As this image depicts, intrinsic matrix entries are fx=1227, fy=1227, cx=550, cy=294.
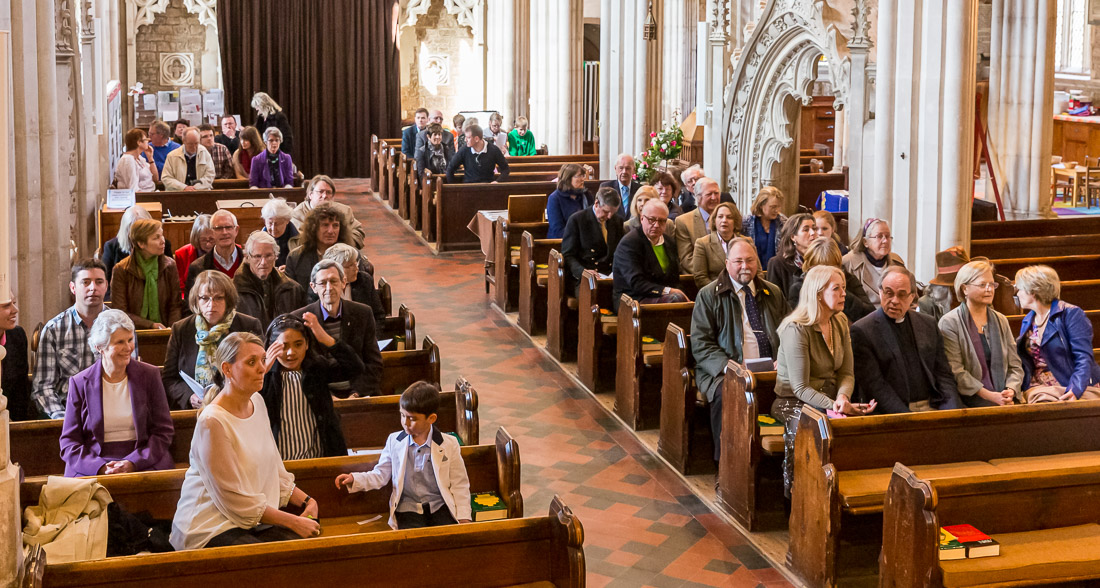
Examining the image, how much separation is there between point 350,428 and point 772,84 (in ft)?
20.5

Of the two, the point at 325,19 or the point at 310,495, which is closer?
the point at 310,495

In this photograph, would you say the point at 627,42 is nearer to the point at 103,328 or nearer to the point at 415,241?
the point at 415,241

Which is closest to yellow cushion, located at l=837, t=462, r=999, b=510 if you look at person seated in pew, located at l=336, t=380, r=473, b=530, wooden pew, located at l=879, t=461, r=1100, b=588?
wooden pew, located at l=879, t=461, r=1100, b=588

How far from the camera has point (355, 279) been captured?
6.48 meters

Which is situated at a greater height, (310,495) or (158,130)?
(158,130)

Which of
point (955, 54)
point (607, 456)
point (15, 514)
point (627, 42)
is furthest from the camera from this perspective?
point (627, 42)

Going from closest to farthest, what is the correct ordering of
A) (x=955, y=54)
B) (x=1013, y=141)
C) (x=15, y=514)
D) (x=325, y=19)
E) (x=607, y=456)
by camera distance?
1. (x=15, y=514)
2. (x=607, y=456)
3. (x=955, y=54)
4. (x=1013, y=141)
5. (x=325, y=19)

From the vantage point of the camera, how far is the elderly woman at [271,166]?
38.5ft

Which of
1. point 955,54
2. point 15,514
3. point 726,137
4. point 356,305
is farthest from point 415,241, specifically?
point 15,514

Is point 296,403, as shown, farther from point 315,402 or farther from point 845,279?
point 845,279

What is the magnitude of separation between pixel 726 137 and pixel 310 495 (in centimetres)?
747

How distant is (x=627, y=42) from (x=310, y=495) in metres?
9.49

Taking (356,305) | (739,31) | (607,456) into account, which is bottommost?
(607,456)

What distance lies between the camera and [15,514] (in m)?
3.51
